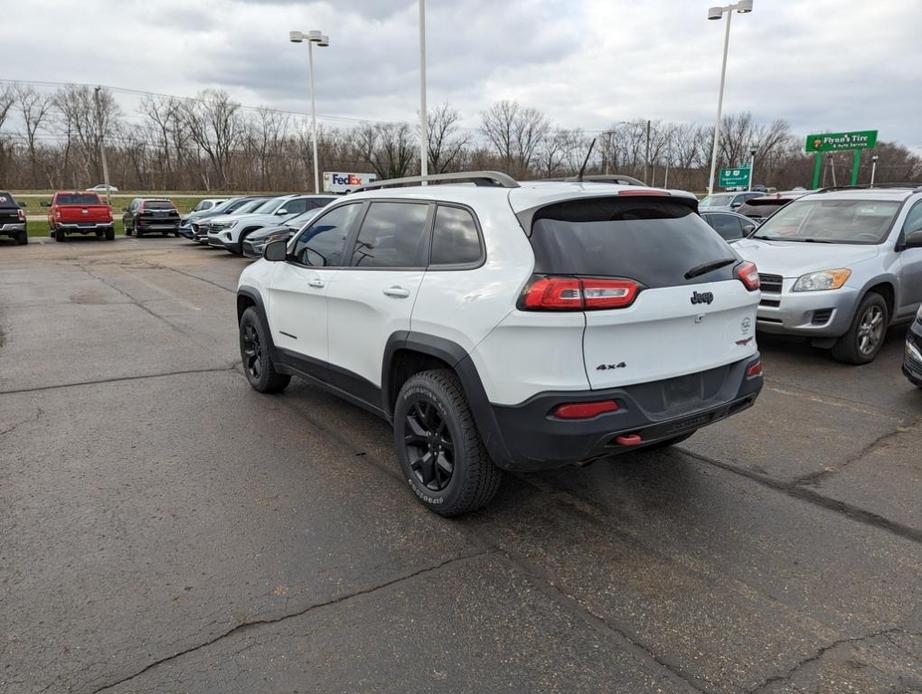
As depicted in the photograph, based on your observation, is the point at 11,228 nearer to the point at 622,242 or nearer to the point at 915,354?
the point at 622,242

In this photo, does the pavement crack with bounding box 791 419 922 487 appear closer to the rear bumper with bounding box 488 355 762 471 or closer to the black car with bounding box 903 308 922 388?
the black car with bounding box 903 308 922 388

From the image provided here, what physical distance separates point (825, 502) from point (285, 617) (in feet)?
10.0

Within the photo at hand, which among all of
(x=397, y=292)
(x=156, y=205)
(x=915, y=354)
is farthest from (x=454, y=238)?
(x=156, y=205)

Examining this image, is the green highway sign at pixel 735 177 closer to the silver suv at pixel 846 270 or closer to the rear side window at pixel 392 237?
the silver suv at pixel 846 270

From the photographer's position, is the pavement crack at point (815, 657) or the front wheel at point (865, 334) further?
the front wheel at point (865, 334)

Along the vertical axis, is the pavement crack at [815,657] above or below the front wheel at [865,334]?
below

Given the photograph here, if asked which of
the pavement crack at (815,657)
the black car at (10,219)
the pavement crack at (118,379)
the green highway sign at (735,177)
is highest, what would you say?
the green highway sign at (735,177)

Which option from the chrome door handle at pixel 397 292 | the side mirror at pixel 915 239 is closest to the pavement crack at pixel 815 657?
the chrome door handle at pixel 397 292

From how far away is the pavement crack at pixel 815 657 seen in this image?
7.62 feet

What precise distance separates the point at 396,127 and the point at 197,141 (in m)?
28.3

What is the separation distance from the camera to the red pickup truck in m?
25.1

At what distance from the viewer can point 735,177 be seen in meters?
53.6

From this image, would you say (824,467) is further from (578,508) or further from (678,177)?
(678,177)

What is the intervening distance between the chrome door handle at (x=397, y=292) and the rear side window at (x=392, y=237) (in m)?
0.16
